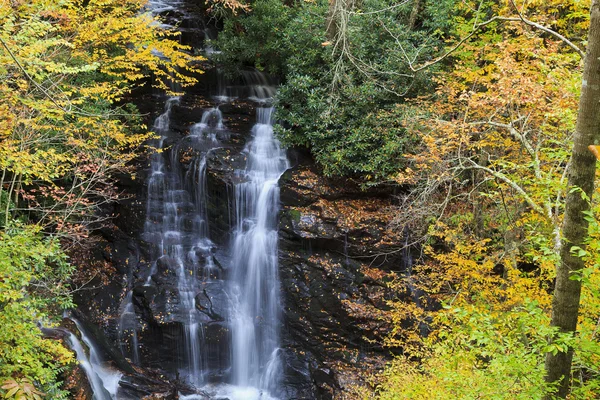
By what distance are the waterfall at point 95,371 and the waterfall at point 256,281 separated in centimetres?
272

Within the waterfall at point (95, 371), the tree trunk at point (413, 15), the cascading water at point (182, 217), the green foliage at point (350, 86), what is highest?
the tree trunk at point (413, 15)

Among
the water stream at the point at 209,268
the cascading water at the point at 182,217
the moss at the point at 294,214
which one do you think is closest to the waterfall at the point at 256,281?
the water stream at the point at 209,268

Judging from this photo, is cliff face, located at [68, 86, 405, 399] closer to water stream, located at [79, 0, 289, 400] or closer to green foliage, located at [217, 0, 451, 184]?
water stream, located at [79, 0, 289, 400]

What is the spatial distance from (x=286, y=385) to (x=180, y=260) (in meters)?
4.09

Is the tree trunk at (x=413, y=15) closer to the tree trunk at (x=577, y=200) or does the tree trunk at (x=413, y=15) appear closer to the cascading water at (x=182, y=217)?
the cascading water at (x=182, y=217)

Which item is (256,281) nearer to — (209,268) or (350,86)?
(209,268)

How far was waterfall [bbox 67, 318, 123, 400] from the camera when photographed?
27.7ft

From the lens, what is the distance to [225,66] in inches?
544

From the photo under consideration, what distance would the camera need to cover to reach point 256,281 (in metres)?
11.0

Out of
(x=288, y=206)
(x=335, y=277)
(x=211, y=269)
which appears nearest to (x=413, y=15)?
(x=288, y=206)

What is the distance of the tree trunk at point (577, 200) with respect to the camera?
135 inches

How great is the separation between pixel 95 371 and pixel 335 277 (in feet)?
18.3

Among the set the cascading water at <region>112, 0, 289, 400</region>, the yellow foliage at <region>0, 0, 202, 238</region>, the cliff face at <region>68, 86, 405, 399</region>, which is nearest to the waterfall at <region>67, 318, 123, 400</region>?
the cliff face at <region>68, 86, 405, 399</region>

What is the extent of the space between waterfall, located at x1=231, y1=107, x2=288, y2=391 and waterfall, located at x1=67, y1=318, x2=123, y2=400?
2718 millimetres
